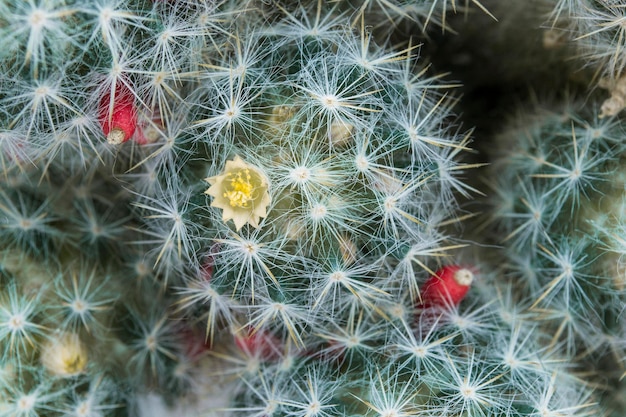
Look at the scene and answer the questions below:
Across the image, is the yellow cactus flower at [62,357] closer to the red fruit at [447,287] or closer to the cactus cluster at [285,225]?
the cactus cluster at [285,225]

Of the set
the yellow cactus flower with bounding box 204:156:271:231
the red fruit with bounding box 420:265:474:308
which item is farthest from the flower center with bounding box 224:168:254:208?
the red fruit with bounding box 420:265:474:308

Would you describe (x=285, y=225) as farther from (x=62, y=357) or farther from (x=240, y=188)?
(x=62, y=357)

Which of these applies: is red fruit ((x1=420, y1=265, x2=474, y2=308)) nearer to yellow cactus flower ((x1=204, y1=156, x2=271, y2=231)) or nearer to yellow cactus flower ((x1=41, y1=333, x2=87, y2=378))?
yellow cactus flower ((x1=204, y1=156, x2=271, y2=231))

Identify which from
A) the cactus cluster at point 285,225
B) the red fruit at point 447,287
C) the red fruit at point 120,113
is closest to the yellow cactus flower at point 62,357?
the cactus cluster at point 285,225

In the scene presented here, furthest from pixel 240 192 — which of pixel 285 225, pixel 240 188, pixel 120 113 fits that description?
pixel 120 113

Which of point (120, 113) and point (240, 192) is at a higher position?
point (120, 113)

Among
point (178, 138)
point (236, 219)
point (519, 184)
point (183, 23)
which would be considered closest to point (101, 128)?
point (178, 138)

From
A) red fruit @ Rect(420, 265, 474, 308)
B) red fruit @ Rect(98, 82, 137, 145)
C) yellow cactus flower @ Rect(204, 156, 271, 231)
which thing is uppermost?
red fruit @ Rect(98, 82, 137, 145)

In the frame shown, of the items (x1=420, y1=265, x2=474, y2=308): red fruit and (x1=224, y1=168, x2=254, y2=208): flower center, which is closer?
(x1=224, y1=168, x2=254, y2=208): flower center
